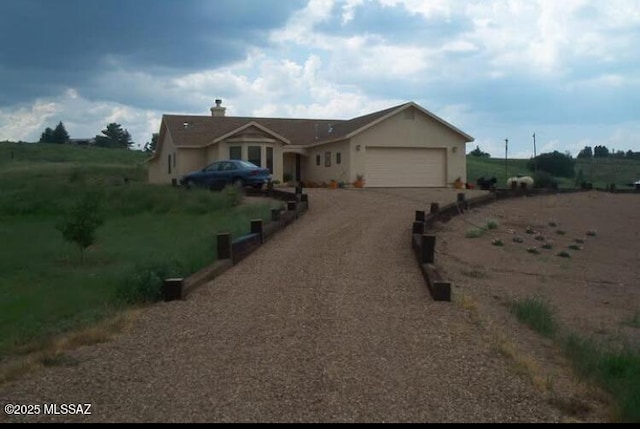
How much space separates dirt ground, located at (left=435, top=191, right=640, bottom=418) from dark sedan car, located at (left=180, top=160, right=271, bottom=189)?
394 inches

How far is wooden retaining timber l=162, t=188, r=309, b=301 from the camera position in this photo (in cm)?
1202

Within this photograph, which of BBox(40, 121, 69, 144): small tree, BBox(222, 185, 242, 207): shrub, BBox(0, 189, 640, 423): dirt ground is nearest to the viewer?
BBox(0, 189, 640, 423): dirt ground

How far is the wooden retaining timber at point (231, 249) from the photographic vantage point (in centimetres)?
1202

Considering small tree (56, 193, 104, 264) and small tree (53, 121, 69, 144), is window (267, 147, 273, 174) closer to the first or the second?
small tree (56, 193, 104, 264)

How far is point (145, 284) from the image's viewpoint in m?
12.3

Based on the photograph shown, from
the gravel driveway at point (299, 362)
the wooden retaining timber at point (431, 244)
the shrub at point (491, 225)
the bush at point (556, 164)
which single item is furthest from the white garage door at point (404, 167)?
the bush at point (556, 164)

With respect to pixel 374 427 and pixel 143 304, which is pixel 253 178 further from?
pixel 374 427

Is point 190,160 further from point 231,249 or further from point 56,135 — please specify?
point 56,135

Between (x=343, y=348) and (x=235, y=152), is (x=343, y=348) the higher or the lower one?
the lower one

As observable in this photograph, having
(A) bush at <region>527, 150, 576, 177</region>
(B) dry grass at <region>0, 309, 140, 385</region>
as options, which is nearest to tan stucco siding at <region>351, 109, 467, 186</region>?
(B) dry grass at <region>0, 309, 140, 385</region>

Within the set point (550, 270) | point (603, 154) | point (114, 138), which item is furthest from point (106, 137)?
point (550, 270)

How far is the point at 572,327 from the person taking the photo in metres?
12.7

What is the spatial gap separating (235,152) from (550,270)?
22637mm

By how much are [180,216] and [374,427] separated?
69.0 feet
